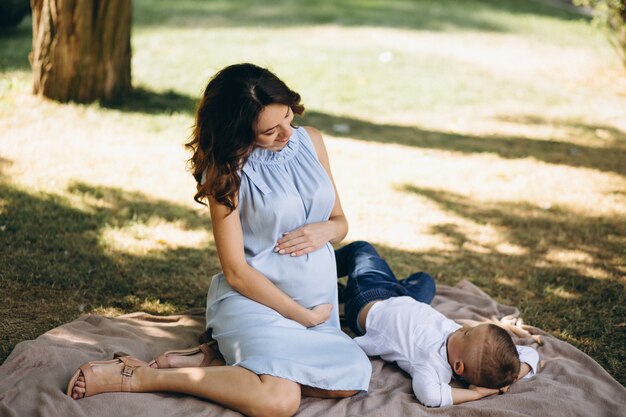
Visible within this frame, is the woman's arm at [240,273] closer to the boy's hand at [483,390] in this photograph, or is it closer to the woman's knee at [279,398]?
the woman's knee at [279,398]

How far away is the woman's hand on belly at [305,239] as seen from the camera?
11.1 ft

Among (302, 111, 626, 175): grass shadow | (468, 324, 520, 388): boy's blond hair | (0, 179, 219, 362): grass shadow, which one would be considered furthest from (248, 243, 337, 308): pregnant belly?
(302, 111, 626, 175): grass shadow

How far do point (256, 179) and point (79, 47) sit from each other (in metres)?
4.79

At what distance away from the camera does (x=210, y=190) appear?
3193mm

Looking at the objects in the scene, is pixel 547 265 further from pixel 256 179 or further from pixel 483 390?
pixel 256 179

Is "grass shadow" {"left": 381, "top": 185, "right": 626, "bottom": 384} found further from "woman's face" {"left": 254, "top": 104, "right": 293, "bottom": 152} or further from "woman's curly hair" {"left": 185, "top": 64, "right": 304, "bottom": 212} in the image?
"woman's curly hair" {"left": 185, "top": 64, "right": 304, "bottom": 212}

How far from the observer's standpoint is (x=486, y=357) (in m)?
3.21

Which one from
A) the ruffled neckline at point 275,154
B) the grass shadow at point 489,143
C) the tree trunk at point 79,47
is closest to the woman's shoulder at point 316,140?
the ruffled neckline at point 275,154

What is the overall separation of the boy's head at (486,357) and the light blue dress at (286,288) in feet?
1.40

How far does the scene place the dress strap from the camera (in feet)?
10.9

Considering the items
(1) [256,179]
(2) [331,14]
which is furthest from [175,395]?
(2) [331,14]

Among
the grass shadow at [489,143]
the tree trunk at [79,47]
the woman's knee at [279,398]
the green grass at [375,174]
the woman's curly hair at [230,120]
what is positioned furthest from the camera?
the grass shadow at [489,143]

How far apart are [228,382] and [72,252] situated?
2.08 m

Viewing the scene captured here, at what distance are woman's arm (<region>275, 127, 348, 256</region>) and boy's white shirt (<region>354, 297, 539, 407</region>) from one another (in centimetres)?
45
